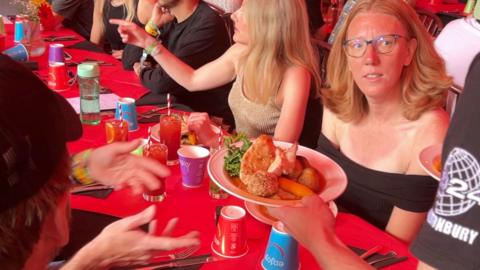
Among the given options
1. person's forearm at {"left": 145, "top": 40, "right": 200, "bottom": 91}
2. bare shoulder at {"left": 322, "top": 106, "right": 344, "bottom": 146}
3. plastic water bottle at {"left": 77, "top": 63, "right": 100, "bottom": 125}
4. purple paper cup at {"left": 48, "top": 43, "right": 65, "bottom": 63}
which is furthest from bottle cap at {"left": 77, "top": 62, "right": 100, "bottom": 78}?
bare shoulder at {"left": 322, "top": 106, "right": 344, "bottom": 146}

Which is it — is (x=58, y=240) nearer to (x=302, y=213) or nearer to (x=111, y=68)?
(x=302, y=213)

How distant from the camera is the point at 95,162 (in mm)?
1565

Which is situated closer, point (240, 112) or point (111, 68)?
point (240, 112)

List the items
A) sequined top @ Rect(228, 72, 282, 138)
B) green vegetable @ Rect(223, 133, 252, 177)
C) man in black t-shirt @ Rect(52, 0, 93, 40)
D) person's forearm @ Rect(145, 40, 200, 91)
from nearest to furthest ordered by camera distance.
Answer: green vegetable @ Rect(223, 133, 252, 177) → sequined top @ Rect(228, 72, 282, 138) → person's forearm @ Rect(145, 40, 200, 91) → man in black t-shirt @ Rect(52, 0, 93, 40)

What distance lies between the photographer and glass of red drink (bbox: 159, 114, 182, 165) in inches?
78.8

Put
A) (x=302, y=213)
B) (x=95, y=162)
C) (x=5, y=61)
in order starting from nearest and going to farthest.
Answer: (x=5, y=61), (x=302, y=213), (x=95, y=162)

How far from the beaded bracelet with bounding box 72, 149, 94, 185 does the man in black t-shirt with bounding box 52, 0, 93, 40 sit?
2.98 m

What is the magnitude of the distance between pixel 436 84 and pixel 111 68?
6.47 feet

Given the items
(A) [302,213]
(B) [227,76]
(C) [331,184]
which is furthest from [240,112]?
(A) [302,213]

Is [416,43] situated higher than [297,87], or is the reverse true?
[416,43]

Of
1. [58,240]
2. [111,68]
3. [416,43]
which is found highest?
[416,43]

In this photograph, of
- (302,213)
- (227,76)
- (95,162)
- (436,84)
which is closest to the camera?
(302,213)

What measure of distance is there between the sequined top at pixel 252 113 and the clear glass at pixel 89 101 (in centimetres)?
70

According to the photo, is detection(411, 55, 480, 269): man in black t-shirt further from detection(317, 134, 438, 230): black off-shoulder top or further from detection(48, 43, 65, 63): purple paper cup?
detection(48, 43, 65, 63): purple paper cup
